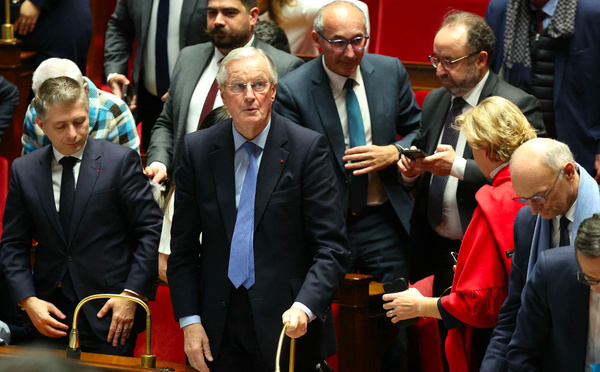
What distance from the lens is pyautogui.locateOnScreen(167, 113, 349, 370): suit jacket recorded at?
2053 mm

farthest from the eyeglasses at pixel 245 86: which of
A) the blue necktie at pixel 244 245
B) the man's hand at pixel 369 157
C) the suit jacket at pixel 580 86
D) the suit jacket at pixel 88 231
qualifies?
the suit jacket at pixel 580 86

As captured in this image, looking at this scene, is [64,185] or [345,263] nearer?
[345,263]

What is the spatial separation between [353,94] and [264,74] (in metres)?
Answer: 0.68

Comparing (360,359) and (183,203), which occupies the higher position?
(183,203)

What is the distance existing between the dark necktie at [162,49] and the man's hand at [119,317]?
128 cm

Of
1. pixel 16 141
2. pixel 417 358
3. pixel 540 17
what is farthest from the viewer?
pixel 16 141

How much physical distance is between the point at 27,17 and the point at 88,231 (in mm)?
1630

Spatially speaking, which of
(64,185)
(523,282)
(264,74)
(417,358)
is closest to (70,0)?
(64,185)

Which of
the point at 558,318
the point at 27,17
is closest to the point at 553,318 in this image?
the point at 558,318

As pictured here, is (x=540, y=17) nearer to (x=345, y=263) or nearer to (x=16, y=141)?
(x=345, y=263)

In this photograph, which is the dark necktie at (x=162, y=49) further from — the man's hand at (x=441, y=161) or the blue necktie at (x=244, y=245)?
the blue necktie at (x=244, y=245)

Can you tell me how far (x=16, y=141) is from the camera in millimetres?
3604

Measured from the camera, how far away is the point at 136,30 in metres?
3.44

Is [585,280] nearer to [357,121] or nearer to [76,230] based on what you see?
[357,121]
